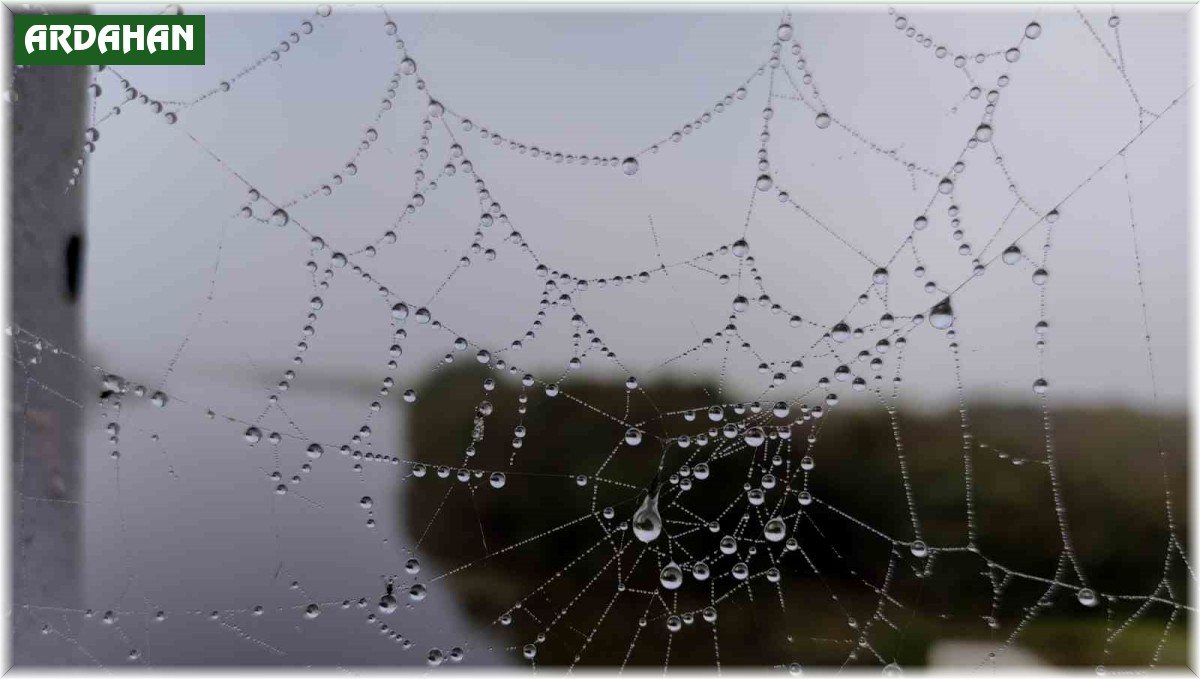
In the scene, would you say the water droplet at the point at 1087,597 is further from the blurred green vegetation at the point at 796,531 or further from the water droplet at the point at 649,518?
the water droplet at the point at 649,518

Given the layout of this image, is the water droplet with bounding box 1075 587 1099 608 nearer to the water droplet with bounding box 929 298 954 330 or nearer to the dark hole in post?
the water droplet with bounding box 929 298 954 330

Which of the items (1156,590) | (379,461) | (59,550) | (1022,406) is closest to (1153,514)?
(1156,590)

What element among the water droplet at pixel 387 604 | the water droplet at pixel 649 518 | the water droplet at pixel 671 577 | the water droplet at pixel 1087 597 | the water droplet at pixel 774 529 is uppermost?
the water droplet at pixel 649 518

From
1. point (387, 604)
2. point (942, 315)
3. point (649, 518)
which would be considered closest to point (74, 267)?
point (387, 604)

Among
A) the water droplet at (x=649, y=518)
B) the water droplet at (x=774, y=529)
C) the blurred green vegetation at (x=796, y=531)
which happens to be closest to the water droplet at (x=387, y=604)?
the blurred green vegetation at (x=796, y=531)

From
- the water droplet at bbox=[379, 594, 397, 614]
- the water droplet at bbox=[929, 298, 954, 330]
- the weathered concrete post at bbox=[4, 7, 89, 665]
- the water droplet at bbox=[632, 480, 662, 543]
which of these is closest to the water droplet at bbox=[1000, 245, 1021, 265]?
the water droplet at bbox=[929, 298, 954, 330]

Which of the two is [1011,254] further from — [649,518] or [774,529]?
[649,518]

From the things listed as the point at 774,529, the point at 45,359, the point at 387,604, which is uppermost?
the point at 45,359

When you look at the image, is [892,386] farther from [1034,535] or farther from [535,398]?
[535,398]
